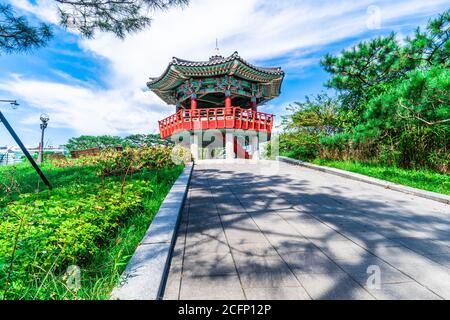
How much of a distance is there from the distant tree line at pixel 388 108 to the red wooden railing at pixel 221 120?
365 centimetres

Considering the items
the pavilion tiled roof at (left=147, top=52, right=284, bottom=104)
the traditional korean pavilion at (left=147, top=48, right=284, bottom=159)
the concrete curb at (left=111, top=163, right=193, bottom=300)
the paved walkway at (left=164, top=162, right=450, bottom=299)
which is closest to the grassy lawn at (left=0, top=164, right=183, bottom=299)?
the concrete curb at (left=111, top=163, right=193, bottom=300)

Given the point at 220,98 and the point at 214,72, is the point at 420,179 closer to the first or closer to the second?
the point at 214,72

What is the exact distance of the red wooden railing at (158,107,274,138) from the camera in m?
13.1

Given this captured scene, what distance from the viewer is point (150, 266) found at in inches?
62.4

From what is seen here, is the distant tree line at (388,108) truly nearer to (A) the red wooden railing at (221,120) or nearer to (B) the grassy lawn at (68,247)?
(A) the red wooden railing at (221,120)

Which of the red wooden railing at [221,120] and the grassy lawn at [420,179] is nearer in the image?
the grassy lawn at [420,179]

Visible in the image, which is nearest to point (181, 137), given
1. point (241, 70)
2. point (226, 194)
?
point (241, 70)

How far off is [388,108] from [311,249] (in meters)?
3.93

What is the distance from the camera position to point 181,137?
16000 mm

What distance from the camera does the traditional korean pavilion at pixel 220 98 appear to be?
13.0 meters

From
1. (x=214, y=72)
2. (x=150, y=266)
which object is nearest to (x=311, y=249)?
(x=150, y=266)

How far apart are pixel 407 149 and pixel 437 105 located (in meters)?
2.99

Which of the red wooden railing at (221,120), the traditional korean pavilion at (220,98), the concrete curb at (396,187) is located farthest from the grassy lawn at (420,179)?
the traditional korean pavilion at (220,98)

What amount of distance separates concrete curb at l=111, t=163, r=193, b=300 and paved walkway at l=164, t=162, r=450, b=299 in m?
0.15
